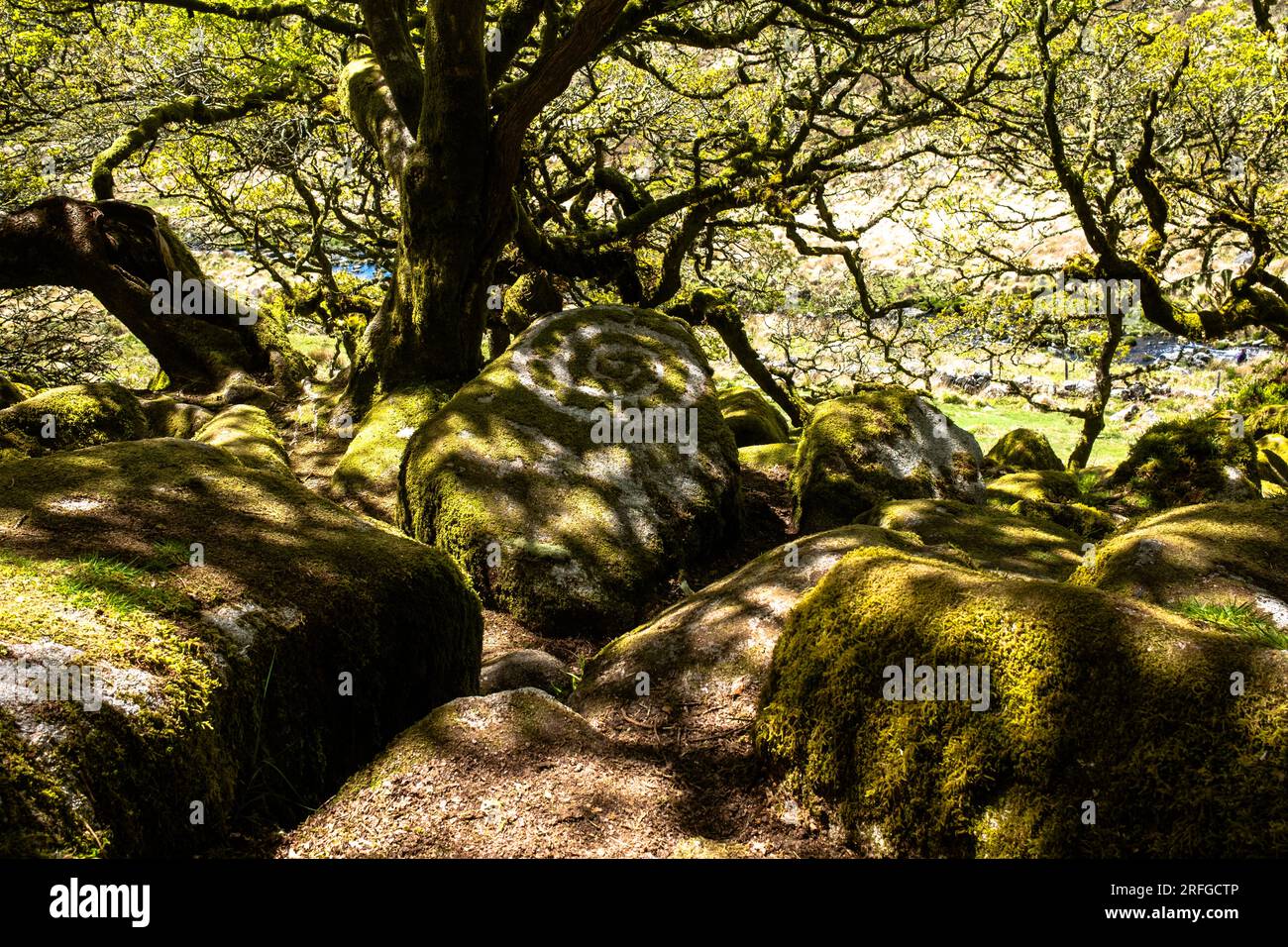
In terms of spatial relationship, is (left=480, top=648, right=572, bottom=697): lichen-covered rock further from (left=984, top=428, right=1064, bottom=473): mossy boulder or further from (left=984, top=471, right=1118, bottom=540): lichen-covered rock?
(left=984, top=428, right=1064, bottom=473): mossy boulder

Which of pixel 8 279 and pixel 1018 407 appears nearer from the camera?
pixel 8 279

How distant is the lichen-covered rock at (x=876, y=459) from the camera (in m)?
8.88

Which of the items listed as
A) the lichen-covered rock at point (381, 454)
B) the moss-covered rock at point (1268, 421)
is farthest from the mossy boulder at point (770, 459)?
the moss-covered rock at point (1268, 421)

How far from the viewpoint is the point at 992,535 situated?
6863mm

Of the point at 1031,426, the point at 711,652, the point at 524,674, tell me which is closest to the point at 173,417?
the point at 524,674

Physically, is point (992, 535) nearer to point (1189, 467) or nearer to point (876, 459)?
point (876, 459)

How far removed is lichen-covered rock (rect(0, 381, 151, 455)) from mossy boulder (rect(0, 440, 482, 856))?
4.98 meters

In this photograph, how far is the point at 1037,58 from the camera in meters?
12.2

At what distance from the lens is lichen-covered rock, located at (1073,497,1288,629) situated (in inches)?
159

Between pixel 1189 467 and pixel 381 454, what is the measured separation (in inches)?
405

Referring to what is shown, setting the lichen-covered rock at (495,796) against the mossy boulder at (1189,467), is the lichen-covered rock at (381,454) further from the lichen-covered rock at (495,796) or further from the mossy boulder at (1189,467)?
the mossy boulder at (1189,467)

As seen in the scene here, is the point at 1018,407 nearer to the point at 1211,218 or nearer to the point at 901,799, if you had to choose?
the point at 1211,218

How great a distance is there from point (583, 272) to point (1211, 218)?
1135 cm
